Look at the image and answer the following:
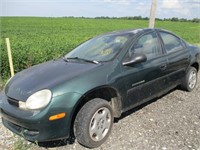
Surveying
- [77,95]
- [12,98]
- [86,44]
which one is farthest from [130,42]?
[12,98]

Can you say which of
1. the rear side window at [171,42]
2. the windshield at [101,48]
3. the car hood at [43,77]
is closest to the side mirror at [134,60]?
the windshield at [101,48]

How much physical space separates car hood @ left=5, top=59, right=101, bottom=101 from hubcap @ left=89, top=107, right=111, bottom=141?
0.62 m

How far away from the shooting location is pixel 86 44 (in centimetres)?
479

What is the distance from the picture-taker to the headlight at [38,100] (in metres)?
3.12

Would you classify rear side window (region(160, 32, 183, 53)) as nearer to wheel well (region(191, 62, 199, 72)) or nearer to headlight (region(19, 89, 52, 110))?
wheel well (region(191, 62, 199, 72))

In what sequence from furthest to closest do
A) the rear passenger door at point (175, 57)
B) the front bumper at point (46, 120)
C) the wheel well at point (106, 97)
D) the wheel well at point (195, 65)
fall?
the wheel well at point (195, 65)
the rear passenger door at point (175, 57)
the wheel well at point (106, 97)
the front bumper at point (46, 120)

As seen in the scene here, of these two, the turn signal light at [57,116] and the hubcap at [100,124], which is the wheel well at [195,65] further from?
the turn signal light at [57,116]

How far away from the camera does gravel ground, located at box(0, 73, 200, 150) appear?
141 inches

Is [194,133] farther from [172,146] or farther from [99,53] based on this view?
[99,53]

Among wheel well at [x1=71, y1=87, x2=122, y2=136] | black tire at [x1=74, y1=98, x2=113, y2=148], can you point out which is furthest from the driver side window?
black tire at [x1=74, y1=98, x2=113, y2=148]

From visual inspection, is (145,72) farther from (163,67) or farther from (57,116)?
(57,116)

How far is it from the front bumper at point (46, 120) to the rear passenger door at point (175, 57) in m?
2.37

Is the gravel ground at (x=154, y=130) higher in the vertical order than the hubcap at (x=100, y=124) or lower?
lower

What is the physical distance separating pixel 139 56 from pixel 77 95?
1246 mm
